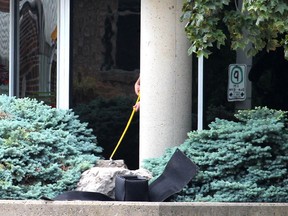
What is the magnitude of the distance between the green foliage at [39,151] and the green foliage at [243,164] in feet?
4.32

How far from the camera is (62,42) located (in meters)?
11.7

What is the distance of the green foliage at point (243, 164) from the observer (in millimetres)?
8711

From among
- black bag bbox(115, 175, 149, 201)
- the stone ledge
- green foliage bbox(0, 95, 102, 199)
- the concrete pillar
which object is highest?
the concrete pillar

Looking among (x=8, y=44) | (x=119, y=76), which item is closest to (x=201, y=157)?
(x=119, y=76)

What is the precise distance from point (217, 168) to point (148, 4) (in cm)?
257

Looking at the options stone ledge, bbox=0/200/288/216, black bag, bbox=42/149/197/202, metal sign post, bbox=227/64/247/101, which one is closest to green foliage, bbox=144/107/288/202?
black bag, bbox=42/149/197/202

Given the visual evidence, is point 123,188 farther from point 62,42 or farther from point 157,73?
point 62,42

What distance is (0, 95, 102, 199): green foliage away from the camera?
878cm

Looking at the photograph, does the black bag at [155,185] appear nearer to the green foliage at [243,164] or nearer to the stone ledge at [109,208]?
the green foliage at [243,164]

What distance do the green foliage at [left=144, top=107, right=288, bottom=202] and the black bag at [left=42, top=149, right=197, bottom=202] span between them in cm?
13

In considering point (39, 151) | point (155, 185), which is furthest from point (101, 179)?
point (39, 151)

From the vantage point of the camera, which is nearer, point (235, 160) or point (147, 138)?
point (235, 160)

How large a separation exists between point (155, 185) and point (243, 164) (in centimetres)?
97

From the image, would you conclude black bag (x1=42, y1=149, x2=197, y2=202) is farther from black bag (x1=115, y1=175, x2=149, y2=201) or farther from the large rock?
the large rock
